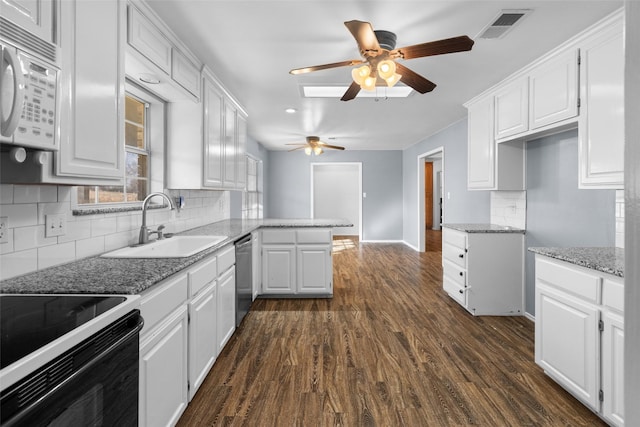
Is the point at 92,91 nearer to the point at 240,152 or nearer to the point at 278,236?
the point at 278,236

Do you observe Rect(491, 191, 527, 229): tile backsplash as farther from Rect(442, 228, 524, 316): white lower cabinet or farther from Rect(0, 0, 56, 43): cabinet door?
Rect(0, 0, 56, 43): cabinet door

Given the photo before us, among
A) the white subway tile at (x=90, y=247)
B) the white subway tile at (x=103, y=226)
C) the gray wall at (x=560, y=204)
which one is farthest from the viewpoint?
the gray wall at (x=560, y=204)

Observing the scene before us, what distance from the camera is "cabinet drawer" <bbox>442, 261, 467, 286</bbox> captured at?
3.55 metres

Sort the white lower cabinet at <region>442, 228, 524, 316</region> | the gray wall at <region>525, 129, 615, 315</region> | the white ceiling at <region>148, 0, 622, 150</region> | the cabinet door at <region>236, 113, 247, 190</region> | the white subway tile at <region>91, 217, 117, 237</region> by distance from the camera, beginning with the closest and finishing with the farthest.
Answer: the white subway tile at <region>91, 217, 117, 237</region>
the white ceiling at <region>148, 0, 622, 150</region>
the gray wall at <region>525, 129, 615, 315</region>
the white lower cabinet at <region>442, 228, 524, 316</region>
the cabinet door at <region>236, 113, 247, 190</region>

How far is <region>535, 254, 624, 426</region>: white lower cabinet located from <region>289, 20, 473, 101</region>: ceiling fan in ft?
4.75

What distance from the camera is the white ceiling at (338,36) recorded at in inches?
81.4

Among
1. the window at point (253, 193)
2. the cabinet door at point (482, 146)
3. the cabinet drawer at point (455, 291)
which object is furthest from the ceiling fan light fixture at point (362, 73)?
the window at point (253, 193)

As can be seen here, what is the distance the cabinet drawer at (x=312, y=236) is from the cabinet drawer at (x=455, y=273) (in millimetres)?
1440

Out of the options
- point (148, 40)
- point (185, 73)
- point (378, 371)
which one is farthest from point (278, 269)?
point (148, 40)

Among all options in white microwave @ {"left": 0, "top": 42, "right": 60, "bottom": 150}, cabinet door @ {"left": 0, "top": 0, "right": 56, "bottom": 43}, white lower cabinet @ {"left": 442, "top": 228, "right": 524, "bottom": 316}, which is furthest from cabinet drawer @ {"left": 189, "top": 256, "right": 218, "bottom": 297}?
white lower cabinet @ {"left": 442, "top": 228, "right": 524, "bottom": 316}

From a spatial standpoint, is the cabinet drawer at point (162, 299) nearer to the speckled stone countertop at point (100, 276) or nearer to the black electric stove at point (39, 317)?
the speckled stone countertop at point (100, 276)

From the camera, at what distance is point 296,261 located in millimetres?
3883

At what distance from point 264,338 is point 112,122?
2.00 meters

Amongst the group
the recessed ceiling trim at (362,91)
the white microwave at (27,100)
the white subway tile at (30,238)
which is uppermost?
the recessed ceiling trim at (362,91)
